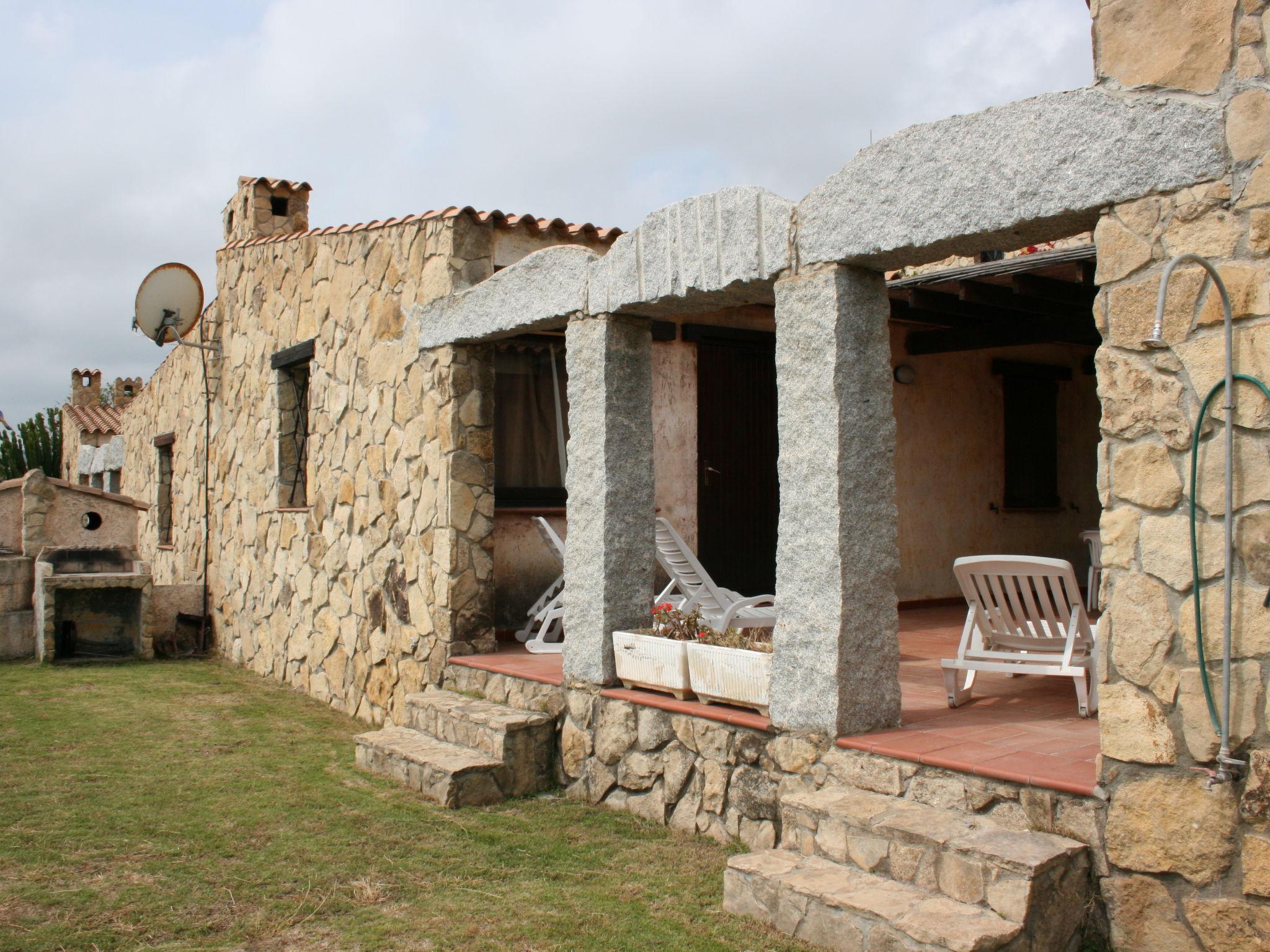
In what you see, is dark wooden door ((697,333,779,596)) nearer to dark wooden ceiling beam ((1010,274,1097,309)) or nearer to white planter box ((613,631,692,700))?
dark wooden ceiling beam ((1010,274,1097,309))

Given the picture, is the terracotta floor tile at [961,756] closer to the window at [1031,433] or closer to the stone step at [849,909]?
the stone step at [849,909]

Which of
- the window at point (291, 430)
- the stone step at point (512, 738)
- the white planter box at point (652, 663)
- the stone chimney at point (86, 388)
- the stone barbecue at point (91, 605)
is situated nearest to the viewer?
the white planter box at point (652, 663)

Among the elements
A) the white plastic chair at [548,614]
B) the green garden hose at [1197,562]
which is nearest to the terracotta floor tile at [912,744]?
the green garden hose at [1197,562]

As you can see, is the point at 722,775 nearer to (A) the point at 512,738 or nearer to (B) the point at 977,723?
(B) the point at 977,723

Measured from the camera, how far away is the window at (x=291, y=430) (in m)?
9.62

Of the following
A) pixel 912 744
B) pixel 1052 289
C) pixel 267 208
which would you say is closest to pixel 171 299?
pixel 267 208

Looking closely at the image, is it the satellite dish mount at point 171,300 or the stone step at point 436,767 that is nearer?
the stone step at point 436,767

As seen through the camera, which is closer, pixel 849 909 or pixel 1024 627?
pixel 849 909

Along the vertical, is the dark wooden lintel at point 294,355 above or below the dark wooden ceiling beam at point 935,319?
below

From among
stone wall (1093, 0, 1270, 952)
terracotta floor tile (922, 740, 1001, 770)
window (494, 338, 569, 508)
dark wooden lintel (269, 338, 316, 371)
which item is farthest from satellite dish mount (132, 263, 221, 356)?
stone wall (1093, 0, 1270, 952)

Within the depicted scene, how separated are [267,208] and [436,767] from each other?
292 inches

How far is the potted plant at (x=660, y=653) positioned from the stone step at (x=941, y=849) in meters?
1.14

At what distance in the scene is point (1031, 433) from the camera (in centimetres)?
1022

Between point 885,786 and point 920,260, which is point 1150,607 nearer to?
point 885,786
